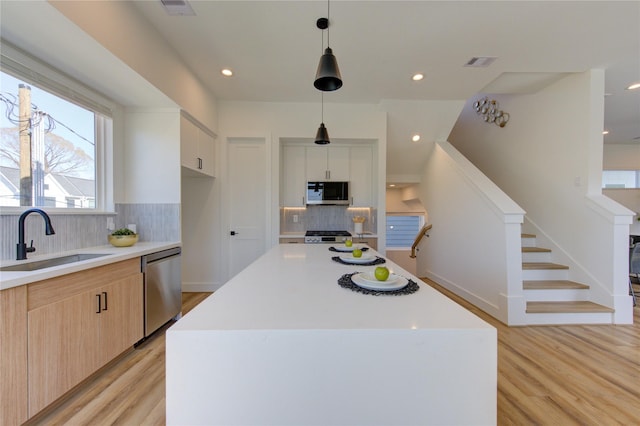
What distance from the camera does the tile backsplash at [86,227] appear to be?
1765 mm

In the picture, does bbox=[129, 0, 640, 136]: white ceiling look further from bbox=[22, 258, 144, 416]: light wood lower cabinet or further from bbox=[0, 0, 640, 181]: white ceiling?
bbox=[22, 258, 144, 416]: light wood lower cabinet

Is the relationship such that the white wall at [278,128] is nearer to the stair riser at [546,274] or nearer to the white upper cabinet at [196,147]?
the white upper cabinet at [196,147]

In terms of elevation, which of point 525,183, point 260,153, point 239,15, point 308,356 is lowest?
point 308,356

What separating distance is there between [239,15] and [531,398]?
353 cm

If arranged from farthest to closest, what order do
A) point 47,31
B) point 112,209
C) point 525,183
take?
point 525,183
point 112,209
point 47,31

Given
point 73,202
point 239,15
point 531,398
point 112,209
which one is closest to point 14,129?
point 73,202

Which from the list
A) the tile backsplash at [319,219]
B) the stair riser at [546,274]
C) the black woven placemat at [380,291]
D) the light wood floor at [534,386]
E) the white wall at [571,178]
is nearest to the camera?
the black woven placemat at [380,291]

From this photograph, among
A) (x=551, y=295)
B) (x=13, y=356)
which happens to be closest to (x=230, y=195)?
(x=13, y=356)

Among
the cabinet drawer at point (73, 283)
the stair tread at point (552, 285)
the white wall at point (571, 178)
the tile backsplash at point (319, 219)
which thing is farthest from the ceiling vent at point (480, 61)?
the cabinet drawer at point (73, 283)

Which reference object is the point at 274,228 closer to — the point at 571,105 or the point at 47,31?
the point at 47,31

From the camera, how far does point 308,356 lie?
2.56 ft

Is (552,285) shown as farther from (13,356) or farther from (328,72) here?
(13,356)

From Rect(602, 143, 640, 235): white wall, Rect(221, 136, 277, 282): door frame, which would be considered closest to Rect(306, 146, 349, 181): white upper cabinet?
Rect(221, 136, 277, 282): door frame

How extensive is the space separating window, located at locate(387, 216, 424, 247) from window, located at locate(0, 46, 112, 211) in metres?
6.02
